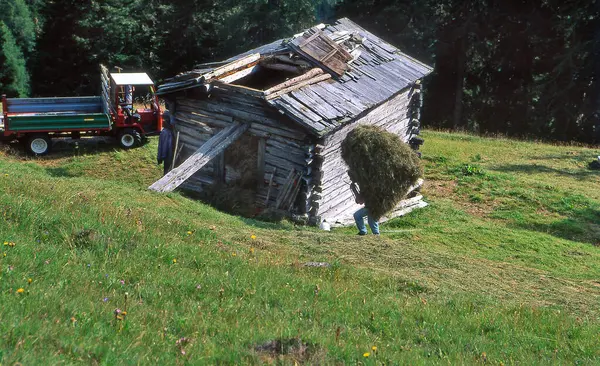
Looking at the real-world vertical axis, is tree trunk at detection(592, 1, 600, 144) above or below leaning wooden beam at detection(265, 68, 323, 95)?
below

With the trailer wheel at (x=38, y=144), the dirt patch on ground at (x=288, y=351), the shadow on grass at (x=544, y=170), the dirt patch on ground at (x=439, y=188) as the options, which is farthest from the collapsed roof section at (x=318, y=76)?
the dirt patch on ground at (x=288, y=351)

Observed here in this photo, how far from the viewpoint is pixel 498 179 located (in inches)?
899

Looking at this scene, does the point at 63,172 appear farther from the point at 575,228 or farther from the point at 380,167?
the point at 575,228

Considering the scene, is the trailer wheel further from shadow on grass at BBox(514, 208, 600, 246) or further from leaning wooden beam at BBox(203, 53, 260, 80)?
shadow on grass at BBox(514, 208, 600, 246)

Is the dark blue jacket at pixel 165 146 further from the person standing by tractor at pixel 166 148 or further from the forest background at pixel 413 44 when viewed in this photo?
the forest background at pixel 413 44

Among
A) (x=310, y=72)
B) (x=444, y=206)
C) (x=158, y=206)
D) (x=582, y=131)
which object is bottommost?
(x=582, y=131)

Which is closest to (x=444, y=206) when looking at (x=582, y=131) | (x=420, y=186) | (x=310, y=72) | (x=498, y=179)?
(x=420, y=186)

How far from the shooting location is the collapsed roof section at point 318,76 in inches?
661

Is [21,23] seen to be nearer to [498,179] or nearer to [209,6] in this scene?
[209,6]

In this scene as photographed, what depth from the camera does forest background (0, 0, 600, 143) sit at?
37500 millimetres

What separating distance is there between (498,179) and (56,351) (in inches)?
761

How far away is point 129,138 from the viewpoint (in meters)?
23.0

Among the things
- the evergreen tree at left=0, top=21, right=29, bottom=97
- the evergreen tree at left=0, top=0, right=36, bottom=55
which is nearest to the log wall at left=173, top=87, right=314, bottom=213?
the evergreen tree at left=0, top=21, right=29, bottom=97

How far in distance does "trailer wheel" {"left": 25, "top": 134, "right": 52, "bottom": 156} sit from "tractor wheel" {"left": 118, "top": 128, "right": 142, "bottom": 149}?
Result: 2.22 m
